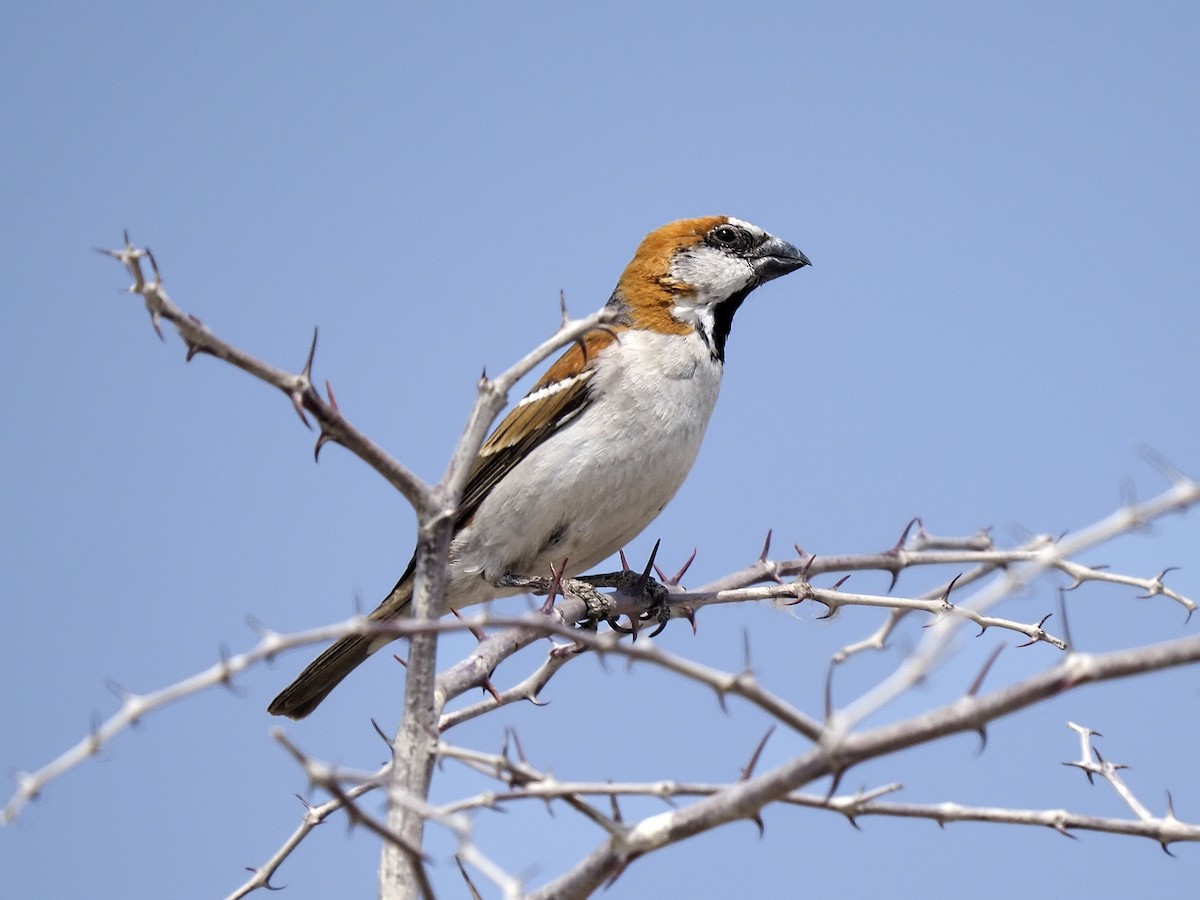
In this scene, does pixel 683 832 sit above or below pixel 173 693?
below

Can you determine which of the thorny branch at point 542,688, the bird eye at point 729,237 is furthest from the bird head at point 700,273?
the thorny branch at point 542,688

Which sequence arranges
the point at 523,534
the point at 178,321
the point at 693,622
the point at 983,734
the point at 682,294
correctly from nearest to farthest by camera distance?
the point at 983,734, the point at 178,321, the point at 693,622, the point at 523,534, the point at 682,294

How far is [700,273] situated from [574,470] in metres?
1.57

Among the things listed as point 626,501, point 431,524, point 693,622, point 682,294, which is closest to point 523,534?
point 626,501

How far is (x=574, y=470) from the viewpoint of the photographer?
213 inches

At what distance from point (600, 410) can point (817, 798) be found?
3.29 meters

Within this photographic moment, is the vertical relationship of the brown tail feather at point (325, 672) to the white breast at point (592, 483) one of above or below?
below

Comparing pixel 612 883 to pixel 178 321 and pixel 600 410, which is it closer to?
pixel 178 321

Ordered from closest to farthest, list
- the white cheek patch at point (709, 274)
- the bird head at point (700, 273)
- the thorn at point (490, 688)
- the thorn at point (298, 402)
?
the thorn at point (298, 402) < the thorn at point (490, 688) < the bird head at point (700, 273) < the white cheek patch at point (709, 274)

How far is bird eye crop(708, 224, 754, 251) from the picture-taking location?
6.67m


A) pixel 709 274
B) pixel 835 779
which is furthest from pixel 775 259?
pixel 835 779

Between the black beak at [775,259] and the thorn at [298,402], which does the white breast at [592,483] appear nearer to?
the black beak at [775,259]

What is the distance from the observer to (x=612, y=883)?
2.39m

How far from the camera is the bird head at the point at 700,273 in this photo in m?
6.27
